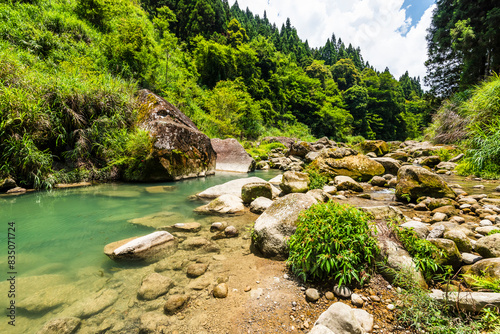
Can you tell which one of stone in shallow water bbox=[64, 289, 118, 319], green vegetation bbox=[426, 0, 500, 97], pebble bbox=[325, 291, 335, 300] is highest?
green vegetation bbox=[426, 0, 500, 97]

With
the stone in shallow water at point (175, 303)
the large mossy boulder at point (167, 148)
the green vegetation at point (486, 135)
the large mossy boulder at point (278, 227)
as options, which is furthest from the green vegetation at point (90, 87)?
the green vegetation at point (486, 135)

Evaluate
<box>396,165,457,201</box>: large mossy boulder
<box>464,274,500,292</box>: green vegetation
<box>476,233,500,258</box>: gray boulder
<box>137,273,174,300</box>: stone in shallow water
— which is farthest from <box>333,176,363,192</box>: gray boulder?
<box>137,273,174,300</box>: stone in shallow water

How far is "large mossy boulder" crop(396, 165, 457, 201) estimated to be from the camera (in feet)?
16.3

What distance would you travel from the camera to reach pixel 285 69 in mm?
40594

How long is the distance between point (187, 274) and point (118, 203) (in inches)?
152

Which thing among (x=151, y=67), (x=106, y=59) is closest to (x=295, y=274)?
(x=106, y=59)

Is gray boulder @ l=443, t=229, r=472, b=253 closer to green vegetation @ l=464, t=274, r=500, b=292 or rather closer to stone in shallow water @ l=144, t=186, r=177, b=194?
green vegetation @ l=464, t=274, r=500, b=292

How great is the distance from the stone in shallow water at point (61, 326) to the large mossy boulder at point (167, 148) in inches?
270

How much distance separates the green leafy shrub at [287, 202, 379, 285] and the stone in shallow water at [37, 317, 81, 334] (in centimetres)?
216

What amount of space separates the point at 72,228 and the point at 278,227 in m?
3.86

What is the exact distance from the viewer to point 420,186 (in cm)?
513

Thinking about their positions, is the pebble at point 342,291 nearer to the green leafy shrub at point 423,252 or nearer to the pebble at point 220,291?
the green leafy shrub at point 423,252

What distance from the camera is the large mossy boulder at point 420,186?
4977 mm

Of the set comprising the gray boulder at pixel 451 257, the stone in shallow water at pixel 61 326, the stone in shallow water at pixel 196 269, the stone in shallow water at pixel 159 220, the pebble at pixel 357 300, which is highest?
the gray boulder at pixel 451 257
